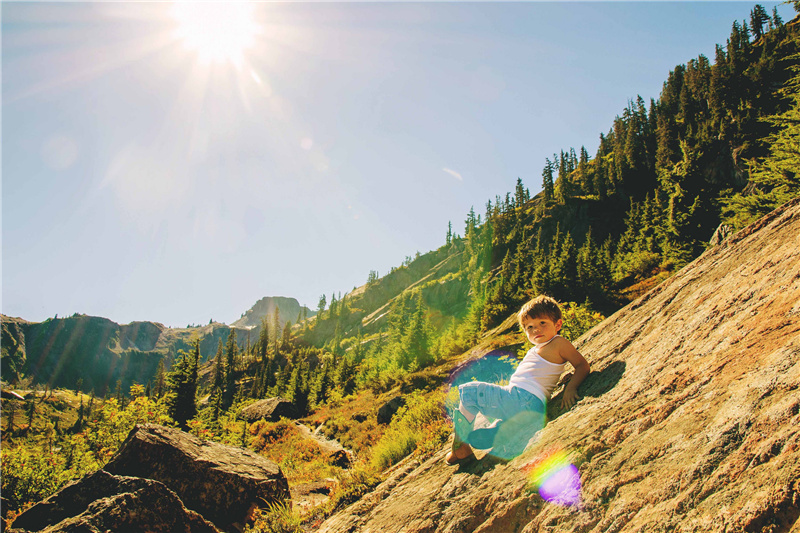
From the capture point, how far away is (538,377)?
406 centimetres

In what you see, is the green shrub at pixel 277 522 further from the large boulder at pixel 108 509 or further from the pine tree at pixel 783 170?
the pine tree at pixel 783 170

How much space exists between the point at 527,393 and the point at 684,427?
6.10 ft

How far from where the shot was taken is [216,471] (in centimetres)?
783

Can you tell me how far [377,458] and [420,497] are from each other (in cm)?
383

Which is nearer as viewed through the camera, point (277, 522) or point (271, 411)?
point (277, 522)

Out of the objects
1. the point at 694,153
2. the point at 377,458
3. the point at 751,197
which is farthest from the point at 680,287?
the point at 694,153

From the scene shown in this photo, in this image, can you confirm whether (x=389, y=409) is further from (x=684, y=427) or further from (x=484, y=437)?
(x=684, y=427)

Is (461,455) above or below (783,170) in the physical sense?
below

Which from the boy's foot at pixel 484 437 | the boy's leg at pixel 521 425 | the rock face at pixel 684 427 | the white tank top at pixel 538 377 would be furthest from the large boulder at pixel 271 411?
the white tank top at pixel 538 377

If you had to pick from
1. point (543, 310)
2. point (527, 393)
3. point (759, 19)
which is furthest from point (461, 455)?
point (759, 19)

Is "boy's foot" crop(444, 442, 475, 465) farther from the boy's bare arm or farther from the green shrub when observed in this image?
the green shrub

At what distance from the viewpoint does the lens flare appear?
2.53 metres

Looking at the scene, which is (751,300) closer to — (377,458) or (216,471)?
(377,458)

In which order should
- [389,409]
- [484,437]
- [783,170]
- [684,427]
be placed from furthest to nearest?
[389,409], [783,170], [484,437], [684,427]
